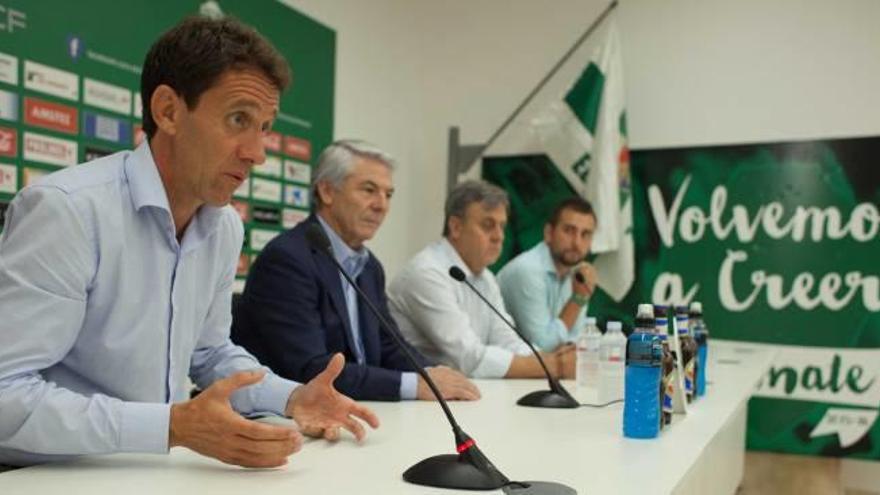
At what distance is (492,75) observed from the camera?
4.41m

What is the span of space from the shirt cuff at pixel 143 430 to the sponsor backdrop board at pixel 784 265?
2.66 metres

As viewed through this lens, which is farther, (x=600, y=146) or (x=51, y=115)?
(x=600, y=146)

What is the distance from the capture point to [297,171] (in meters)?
3.53

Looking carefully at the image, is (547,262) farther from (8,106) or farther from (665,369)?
(8,106)

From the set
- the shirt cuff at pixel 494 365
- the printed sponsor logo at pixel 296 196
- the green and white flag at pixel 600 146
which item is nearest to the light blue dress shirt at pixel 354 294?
the shirt cuff at pixel 494 365

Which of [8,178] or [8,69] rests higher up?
[8,69]

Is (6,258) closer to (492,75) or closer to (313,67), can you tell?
(313,67)

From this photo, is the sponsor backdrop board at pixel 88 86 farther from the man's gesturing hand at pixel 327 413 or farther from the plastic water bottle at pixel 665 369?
the plastic water bottle at pixel 665 369

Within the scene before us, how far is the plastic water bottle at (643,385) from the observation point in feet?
4.56

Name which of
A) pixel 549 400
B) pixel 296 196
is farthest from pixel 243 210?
pixel 549 400

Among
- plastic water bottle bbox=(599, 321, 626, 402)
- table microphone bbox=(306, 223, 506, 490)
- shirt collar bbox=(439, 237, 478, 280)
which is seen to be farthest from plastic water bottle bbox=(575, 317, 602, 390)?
table microphone bbox=(306, 223, 506, 490)

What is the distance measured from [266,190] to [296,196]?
23 cm

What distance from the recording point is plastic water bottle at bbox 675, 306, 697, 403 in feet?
5.67

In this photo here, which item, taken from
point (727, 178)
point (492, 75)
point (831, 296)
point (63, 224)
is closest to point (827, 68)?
point (727, 178)
